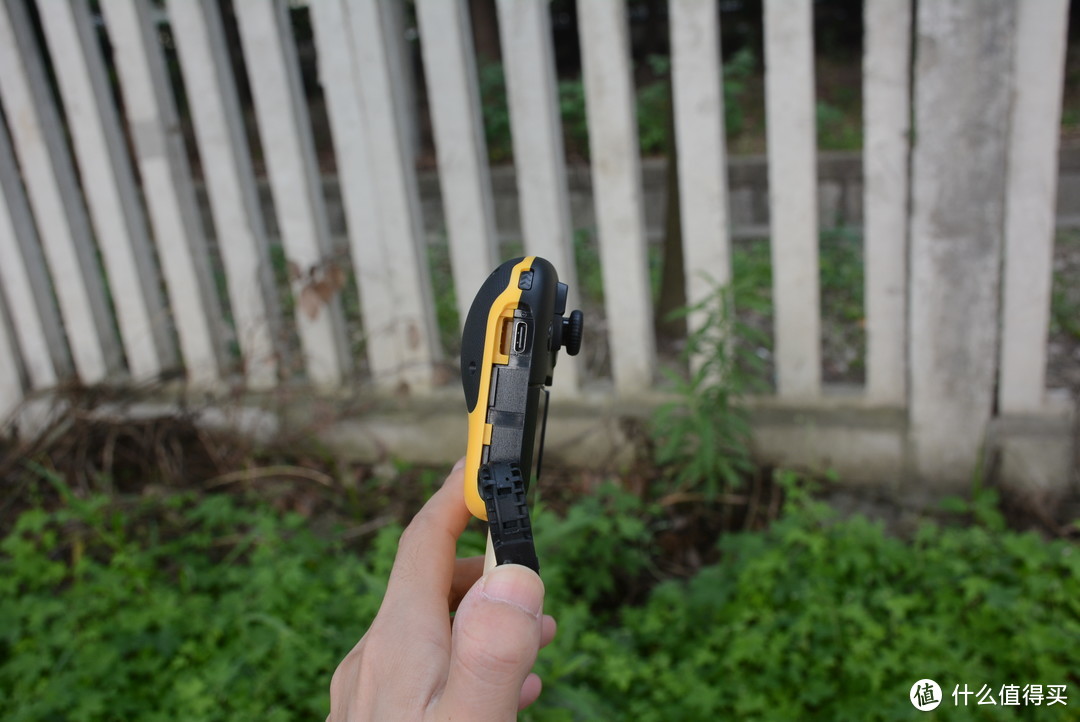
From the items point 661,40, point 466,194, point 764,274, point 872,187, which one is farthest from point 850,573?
point 661,40

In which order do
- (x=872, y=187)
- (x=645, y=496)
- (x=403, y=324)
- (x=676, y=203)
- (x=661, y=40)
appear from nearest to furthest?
(x=872, y=187), (x=645, y=496), (x=403, y=324), (x=676, y=203), (x=661, y=40)

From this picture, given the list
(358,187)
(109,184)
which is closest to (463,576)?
(358,187)

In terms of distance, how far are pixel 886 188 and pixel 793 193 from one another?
0.87 ft

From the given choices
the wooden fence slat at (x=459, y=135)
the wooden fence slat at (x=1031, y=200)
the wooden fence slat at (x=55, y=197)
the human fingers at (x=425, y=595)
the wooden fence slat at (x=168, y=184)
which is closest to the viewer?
the human fingers at (x=425, y=595)

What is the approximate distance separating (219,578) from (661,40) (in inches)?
350

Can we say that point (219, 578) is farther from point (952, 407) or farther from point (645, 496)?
point (952, 407)

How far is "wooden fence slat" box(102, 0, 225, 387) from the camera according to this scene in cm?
300

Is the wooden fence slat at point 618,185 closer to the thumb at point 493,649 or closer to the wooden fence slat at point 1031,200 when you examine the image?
the wooden fence slat at point 1031,200

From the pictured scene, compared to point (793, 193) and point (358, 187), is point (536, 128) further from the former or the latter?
point (793, 193)

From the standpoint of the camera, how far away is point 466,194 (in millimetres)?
2857

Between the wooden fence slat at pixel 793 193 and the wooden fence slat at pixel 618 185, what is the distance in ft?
1.35

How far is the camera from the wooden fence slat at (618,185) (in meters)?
2.59

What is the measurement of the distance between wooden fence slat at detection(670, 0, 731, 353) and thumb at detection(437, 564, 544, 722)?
1933mm

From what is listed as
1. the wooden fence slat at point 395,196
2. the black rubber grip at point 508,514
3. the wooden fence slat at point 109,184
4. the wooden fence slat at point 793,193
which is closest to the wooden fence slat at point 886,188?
the wooden fence slat at point 793,193
